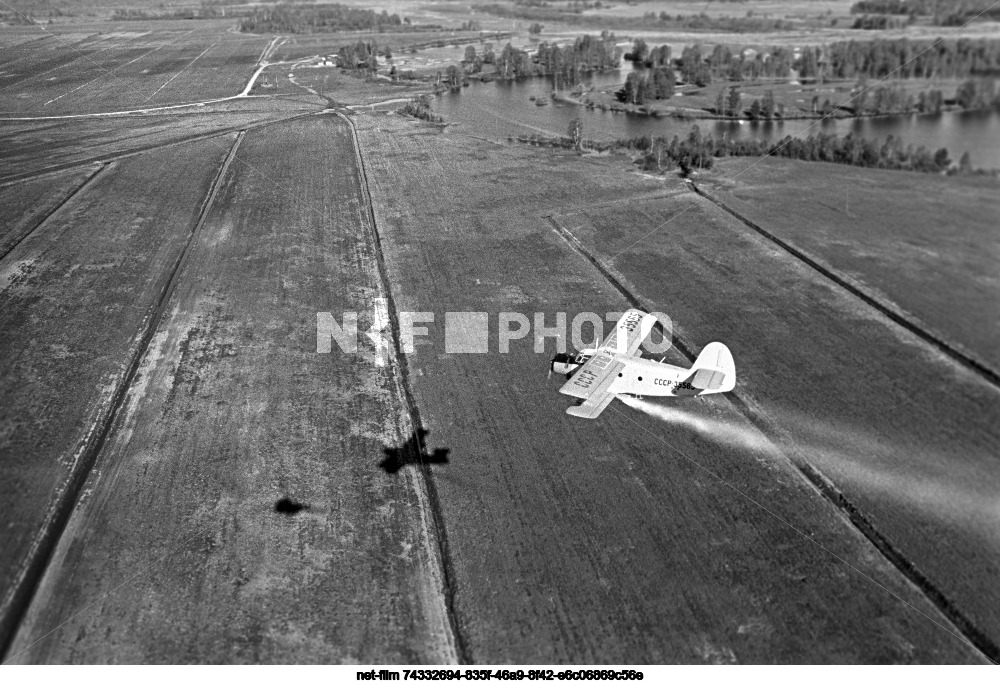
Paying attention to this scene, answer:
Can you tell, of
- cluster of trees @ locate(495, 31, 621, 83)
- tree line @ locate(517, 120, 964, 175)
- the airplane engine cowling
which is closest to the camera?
the airplane engine cowling

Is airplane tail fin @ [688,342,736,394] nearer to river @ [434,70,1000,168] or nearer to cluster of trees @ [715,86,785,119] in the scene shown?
river @ [434,70,1000,168]

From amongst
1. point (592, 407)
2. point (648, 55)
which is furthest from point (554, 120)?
point (592, 407)

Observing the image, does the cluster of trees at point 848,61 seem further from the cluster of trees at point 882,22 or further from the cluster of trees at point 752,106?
the cluster of trees at point 752,106

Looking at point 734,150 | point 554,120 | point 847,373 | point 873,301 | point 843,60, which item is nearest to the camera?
point 847,373

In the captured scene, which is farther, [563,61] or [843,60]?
[563,61]

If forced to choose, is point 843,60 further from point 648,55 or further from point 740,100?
point 648,55

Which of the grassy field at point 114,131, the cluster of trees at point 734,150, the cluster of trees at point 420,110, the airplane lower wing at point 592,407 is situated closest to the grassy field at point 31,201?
the grassy field at point 114,131

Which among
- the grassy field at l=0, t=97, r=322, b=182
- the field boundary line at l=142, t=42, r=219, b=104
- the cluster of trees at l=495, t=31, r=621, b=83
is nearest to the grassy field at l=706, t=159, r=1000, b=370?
the grassy field at l=0, t=97, r=322, b=182
